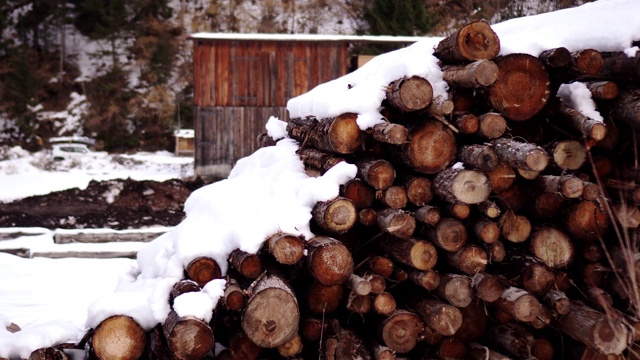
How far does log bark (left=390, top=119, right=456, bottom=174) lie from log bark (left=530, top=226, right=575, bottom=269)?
0.85 meters

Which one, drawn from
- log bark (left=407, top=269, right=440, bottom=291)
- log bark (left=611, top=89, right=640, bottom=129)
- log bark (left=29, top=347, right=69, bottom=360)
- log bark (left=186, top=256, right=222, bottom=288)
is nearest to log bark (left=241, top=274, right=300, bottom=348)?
log bark (left=186, top=256, right=222, bottom=288)

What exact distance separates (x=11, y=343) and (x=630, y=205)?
4330mm

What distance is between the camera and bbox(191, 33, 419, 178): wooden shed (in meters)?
17.8

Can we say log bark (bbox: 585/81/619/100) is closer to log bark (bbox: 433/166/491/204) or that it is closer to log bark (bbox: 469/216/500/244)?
log bark (bbox: 433/166/491/204)

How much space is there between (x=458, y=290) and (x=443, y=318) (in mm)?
213

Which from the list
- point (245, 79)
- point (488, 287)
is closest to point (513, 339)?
point (488, 287)

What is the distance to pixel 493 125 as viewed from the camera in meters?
3.75

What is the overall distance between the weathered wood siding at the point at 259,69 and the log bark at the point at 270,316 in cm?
1510

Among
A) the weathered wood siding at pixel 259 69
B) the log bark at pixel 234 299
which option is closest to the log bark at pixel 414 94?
the log bark at pixel 234 299

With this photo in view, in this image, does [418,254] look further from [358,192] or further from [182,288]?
[182,288]

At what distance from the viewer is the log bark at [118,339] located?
3477 millimetres

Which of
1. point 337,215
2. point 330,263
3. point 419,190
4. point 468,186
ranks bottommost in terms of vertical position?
point 330,263

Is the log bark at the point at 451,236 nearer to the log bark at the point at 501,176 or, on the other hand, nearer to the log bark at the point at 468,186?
the log bark at the point at 468,186

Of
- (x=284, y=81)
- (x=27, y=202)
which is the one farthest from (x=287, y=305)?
(x=284, y=81)
